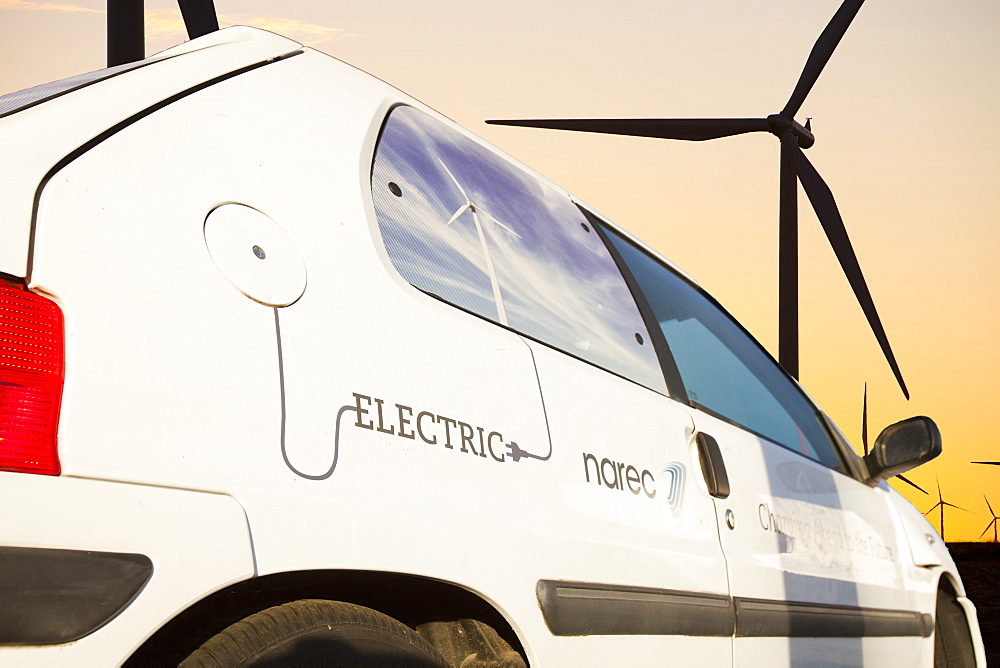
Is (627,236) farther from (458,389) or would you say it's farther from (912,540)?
(912,540)

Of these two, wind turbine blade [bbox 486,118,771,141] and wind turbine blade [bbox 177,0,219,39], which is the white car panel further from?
wind turbine blade [bbox 486,118,771,141]

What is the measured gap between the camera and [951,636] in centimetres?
400

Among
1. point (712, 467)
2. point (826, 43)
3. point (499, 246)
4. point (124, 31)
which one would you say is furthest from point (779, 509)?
point (826, 43)

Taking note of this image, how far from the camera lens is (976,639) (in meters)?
4.05

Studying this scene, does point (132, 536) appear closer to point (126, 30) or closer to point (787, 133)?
point (126, 30)

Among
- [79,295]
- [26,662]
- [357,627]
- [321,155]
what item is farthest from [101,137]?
[357,627]

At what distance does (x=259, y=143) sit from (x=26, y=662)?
845 mm

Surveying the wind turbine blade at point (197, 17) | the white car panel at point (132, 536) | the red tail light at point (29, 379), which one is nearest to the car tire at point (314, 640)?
the white car panel at point (132, 536)

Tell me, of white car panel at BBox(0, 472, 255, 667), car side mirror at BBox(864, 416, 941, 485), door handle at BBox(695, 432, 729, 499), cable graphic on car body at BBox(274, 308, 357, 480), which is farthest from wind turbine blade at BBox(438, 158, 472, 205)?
car side mirror at BBox(864, 416, 941, 485)

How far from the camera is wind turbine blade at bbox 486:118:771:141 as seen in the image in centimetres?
1120

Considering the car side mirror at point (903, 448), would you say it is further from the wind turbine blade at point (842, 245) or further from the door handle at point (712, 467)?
the wind turbine blade at point (842, 245)

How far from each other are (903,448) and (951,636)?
1.10 metres

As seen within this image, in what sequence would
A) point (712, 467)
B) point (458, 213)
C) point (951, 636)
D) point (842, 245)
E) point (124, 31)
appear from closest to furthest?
point (458, 213) < point (712, 467) < point (951, 636) < point (124, 31) < point (842, 245)

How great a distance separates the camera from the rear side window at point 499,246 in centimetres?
184
